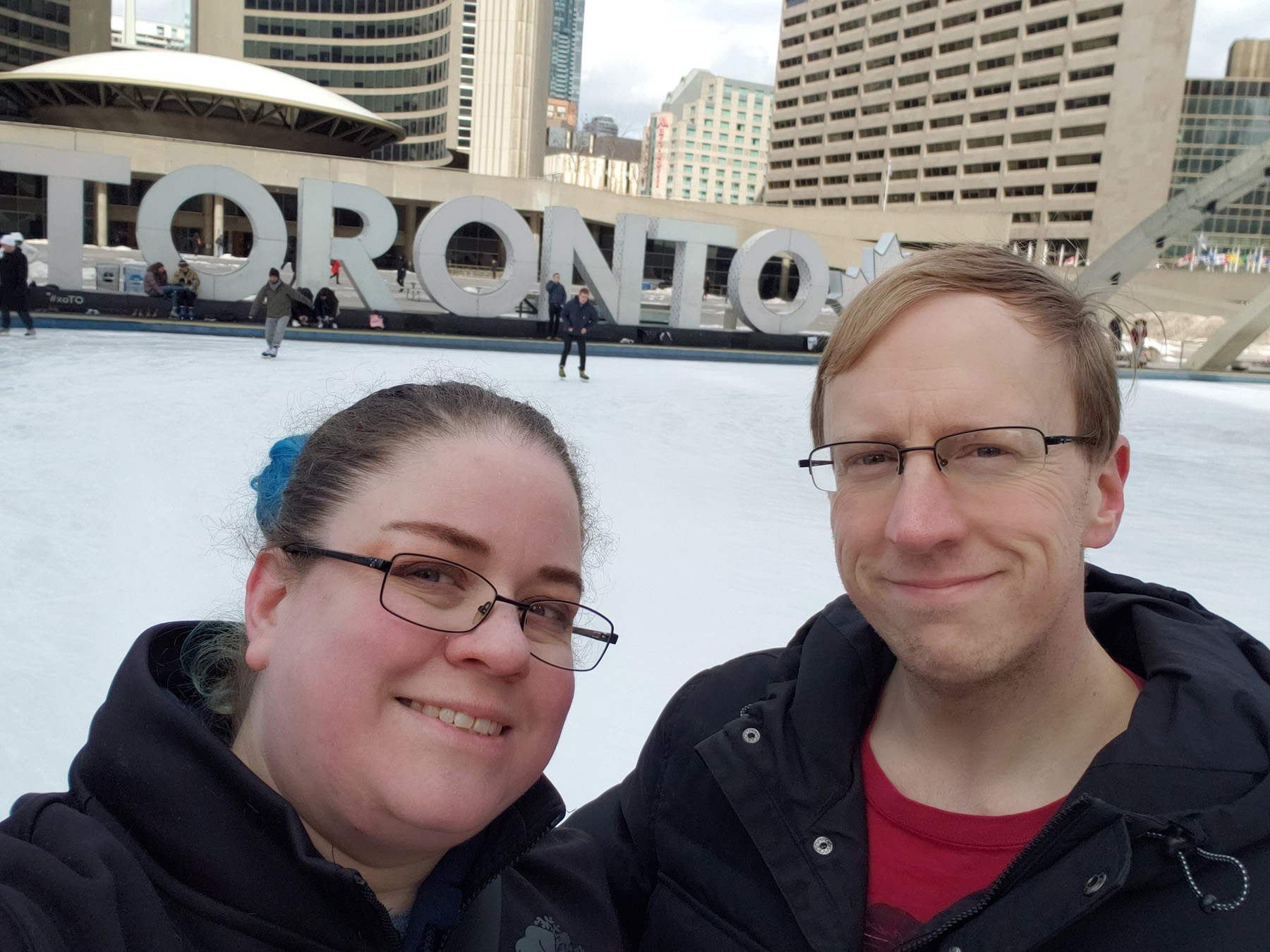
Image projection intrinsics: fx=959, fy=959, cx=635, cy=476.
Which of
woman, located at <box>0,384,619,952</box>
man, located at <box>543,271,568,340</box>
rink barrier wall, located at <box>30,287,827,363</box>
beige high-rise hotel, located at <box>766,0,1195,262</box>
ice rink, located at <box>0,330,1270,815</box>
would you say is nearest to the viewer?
woman, located at <box>0,384,619,952</box>

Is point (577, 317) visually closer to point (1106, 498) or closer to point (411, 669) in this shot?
point (1106, 498)

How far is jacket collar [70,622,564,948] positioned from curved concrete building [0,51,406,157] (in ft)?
168

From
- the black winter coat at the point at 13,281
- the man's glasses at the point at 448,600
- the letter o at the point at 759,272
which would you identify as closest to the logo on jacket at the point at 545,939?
the man's glasses at the point at 448,600

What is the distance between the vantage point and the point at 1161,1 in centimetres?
6775

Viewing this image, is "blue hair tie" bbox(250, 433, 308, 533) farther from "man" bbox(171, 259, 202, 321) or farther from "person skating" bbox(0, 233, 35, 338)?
"man" bbox(171, 259, 202, 321)

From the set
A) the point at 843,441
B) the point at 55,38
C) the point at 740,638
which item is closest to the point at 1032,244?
the point at 843,441

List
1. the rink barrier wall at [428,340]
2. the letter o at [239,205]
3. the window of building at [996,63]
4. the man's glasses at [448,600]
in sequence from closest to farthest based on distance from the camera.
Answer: the man's glasses at [448,600]
the rink barrier wall at [428,340]
the letter o at [239,205]
the window of building at [996,63]

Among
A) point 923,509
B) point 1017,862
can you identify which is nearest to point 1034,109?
point 923,509

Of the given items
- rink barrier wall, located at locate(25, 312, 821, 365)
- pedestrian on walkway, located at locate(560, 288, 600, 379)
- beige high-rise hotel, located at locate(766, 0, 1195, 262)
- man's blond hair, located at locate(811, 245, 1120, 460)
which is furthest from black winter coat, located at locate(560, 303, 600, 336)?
beige high-rise hotel, located at locate(766, 0, 1195, 262)

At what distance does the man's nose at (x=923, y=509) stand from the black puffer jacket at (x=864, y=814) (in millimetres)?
323

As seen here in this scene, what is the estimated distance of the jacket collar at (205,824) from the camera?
3.49 feet

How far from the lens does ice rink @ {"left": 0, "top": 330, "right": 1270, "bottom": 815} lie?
353cm

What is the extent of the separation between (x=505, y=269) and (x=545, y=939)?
18152 millimetres

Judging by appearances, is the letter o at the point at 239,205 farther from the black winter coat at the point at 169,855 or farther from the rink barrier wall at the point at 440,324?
the black winter coat at the point at 169,855
